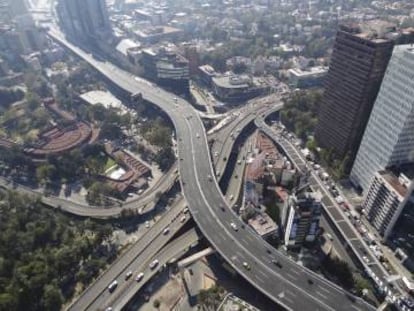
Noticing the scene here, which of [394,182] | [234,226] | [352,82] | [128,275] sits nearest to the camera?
[128,275]

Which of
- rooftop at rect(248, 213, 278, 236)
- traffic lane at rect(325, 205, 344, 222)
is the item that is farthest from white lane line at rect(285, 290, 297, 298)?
traffic lane at rect(325, 205, 344, 222)

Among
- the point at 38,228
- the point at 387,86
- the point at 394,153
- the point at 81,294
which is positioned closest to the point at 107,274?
the point at 81,294

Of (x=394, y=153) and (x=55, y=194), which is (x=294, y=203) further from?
(x=55, y=194)

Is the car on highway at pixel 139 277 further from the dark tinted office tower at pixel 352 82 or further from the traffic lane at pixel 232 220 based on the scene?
the dark tinted office tower at pixel 352 82

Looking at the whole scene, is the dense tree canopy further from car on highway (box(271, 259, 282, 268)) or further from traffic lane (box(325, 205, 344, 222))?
traffic lane (box(325, 205, 344, 222))

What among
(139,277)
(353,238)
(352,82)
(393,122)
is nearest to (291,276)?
(353,238)

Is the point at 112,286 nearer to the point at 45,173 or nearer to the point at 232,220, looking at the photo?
the point at 232,220
